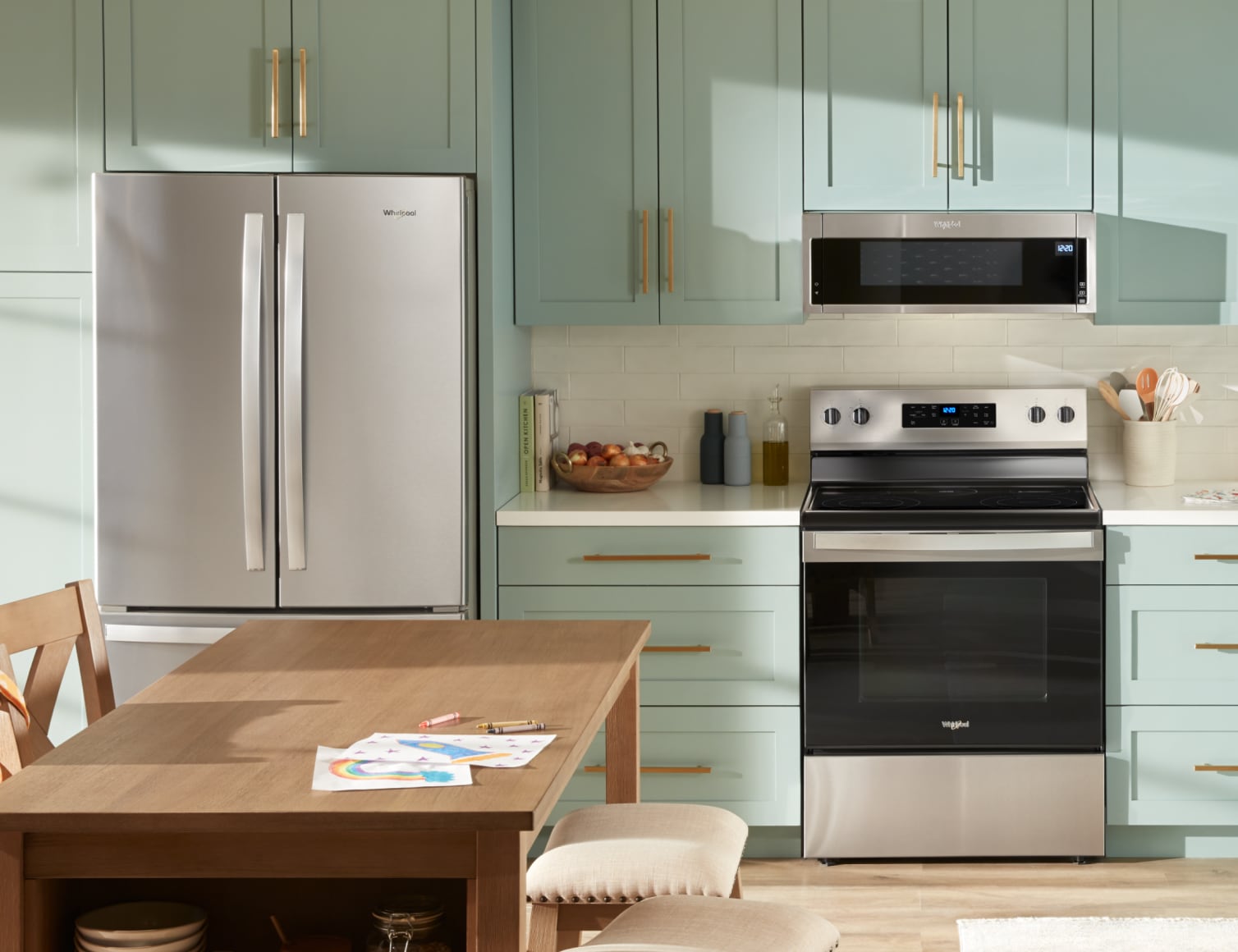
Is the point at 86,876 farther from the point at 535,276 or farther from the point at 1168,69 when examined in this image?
the point at 1168,69

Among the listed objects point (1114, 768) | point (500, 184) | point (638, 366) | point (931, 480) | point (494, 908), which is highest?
point (500, 184)

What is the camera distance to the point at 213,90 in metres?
3.27

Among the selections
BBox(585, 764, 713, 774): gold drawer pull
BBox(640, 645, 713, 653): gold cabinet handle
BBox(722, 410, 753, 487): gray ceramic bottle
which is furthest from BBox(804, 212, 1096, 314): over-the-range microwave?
BBox(585, 764, 713, 774): gold drawer pull

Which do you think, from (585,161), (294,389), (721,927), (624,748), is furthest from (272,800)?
(585,161)

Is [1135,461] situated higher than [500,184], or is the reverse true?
[500,184]

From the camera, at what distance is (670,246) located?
3.59 metres

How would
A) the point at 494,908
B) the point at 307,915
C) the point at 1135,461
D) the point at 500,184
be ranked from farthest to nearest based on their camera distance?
the point at 1135,461
the point at 500,184
the point at 307,915
the point at 494,908

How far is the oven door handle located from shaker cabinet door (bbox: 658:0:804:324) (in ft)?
2.15

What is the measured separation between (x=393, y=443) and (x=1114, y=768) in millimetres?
1947

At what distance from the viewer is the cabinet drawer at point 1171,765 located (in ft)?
11.0

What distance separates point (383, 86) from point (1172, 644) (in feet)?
7.72

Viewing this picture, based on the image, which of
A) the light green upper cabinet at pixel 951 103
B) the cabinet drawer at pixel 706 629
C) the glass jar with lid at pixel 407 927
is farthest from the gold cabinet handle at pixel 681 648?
the glass jar with lid at pixel 407 927

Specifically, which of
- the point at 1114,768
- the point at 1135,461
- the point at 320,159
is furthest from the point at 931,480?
the point at 320,159

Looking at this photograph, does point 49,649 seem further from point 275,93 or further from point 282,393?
point 275,93
